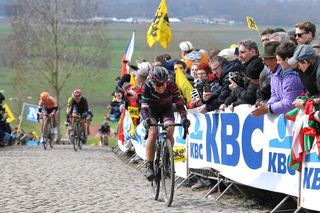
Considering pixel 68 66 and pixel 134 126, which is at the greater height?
pixel 68 66

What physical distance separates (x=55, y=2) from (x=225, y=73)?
69.1 meters

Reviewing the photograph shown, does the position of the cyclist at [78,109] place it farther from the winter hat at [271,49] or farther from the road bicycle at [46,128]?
the winter hat at [271,49]

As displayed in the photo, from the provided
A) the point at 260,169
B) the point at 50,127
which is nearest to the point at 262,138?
the point at 260,169

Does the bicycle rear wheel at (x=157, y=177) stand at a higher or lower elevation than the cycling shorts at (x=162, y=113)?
lower

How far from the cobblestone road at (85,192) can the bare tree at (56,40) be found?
60.0 m

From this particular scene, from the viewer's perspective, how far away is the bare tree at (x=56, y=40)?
3174 inches

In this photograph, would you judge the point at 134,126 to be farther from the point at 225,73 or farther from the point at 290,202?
the point at 290,202

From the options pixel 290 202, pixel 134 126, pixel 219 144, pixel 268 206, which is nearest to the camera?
pixel 290 202

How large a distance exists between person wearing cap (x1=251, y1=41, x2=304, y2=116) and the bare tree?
66677mm

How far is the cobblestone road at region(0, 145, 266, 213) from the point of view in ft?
37.8

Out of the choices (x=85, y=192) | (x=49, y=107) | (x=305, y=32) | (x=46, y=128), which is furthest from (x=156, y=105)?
(x=49, y=107)

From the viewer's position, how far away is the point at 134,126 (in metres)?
19.8

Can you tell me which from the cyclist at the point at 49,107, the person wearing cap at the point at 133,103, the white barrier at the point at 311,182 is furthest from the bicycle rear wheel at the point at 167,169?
the cyclist at the point at 49,107

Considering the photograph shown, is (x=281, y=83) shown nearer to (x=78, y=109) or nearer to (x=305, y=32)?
(x=305, y=32)
